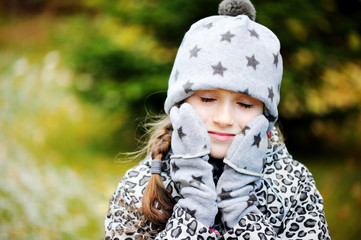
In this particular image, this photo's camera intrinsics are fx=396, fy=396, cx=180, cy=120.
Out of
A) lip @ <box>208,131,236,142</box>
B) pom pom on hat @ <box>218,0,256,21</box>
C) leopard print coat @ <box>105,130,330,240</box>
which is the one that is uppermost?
pom pom on hat @ <box>218,0,256,21</box>

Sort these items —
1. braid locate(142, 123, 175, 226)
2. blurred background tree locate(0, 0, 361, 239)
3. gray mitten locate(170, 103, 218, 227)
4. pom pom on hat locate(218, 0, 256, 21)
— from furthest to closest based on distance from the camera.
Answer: blurred background tree locate(0, 0, 361, 239) < pom pom on hat locate(218, 0, 256, 21) < braid locate(142, 123, 175, 226) < gray mitten locate(170, 103, 218, 227)

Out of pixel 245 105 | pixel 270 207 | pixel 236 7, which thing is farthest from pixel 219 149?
pixel 236 7

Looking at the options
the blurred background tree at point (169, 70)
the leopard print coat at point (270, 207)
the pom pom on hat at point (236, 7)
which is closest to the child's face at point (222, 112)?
the leopard print coat at point (270, 207)

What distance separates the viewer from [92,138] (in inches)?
247

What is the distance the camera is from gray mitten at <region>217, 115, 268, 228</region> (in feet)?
6.00

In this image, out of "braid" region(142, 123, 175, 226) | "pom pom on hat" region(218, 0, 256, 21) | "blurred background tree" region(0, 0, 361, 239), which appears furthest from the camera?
"blurred background tree" region(0, 0, 361, 239)

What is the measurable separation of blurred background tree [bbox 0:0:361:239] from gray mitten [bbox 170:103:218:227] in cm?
244

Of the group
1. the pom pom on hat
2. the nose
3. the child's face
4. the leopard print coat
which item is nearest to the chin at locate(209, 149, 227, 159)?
the child's face

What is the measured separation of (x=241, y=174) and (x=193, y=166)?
0.77ft

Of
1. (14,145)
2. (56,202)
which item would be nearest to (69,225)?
(56,202)

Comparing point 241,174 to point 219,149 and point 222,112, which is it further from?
point 222,112

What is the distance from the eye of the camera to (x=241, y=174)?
1.90m

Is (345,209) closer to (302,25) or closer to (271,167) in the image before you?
(302,25)

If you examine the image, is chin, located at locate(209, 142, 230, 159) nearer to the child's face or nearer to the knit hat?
the child's face
